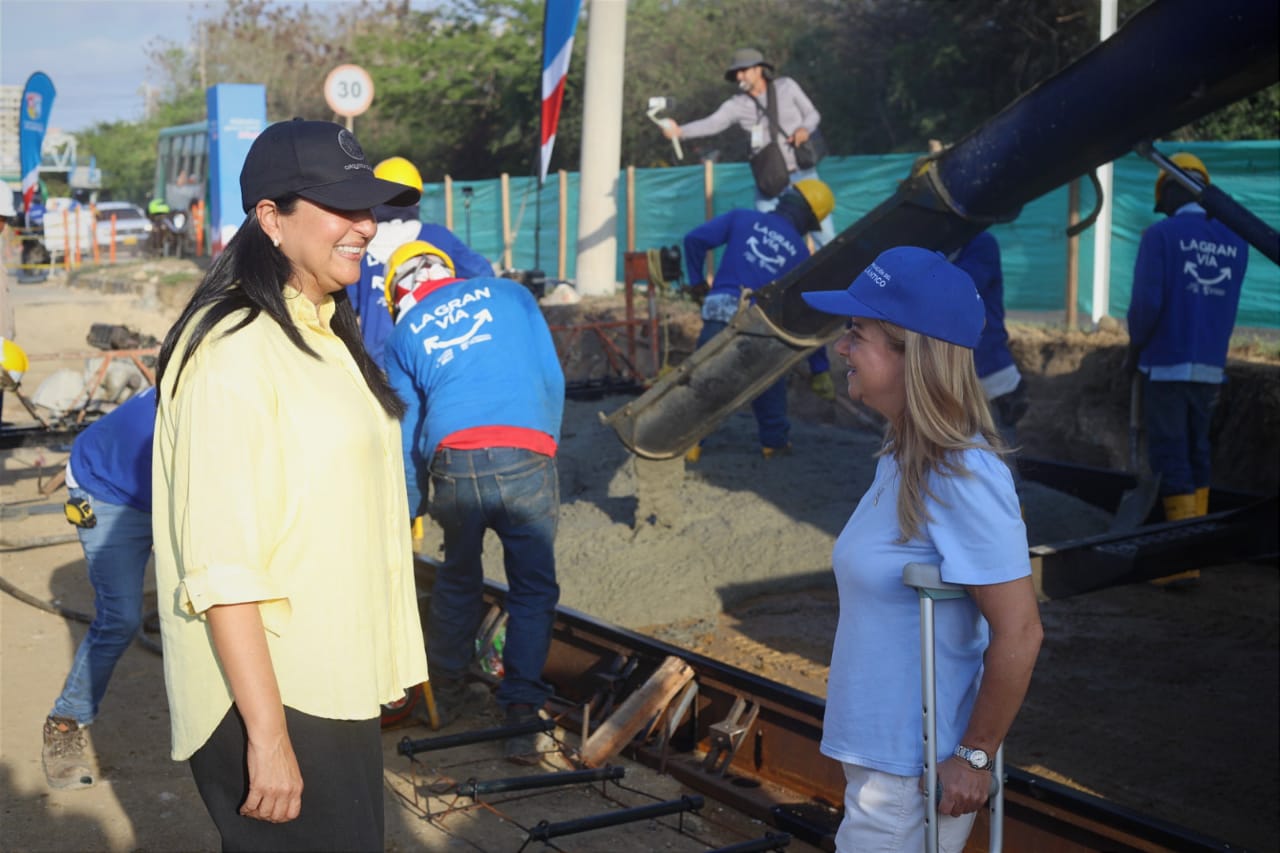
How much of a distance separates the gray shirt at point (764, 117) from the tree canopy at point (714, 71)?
4.49m

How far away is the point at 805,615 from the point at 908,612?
4.60 metres

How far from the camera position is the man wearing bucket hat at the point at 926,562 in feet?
7.85

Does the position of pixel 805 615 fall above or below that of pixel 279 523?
below

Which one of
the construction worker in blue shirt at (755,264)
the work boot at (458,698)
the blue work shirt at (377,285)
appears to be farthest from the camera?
the construction worker in blue shirt at (755,264)

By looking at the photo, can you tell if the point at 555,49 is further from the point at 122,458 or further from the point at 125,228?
the point at 125,228

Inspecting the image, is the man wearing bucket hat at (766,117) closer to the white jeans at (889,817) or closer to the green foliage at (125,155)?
the white jeans at (889,817)

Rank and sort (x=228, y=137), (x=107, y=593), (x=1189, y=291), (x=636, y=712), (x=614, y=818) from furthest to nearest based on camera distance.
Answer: (x=228, y=137) < (x=1189, y=291) < (x=636, y=712) < (x=107, y=593) < (x=614, y=818)

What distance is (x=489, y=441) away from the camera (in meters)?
4.88

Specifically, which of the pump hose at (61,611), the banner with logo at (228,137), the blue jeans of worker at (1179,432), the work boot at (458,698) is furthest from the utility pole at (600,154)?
the work boot at (458,698)

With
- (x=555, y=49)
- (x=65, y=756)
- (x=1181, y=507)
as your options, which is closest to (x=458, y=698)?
(x=65, y=756)

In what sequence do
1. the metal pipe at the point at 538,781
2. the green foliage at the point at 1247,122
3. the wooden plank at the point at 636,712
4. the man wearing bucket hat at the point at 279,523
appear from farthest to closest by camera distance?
the green foliage at the point at 1247,122, the wooden plank at the point at 636,712, the metal pipe at the point at 538,781, the man wearing bucket hat at the point at 279,523

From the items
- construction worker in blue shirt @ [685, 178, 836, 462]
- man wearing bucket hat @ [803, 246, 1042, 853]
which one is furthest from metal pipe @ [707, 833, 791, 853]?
construction worker in blue shirt @ [685, 178, 836, 462]

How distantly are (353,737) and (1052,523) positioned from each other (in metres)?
6.21

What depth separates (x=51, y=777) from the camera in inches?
181
